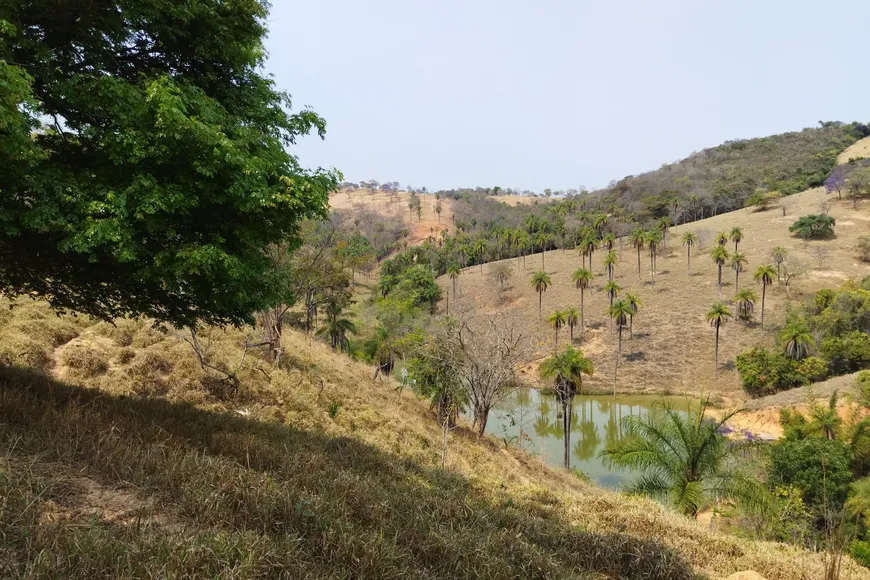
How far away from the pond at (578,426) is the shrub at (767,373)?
234 inches

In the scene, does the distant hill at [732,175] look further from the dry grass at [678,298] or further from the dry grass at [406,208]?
the dry grass at [406,208]

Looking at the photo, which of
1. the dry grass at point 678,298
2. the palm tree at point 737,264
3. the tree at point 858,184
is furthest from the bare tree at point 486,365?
the tree at point 858,184

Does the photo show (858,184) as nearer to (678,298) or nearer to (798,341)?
(678,298)

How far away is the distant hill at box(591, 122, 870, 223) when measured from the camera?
100125 millimetres

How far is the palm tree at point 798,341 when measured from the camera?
40.1 meters

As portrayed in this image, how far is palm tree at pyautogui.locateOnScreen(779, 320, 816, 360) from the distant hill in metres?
61.2

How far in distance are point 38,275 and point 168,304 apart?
161 cm

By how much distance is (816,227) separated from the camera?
70.4 m

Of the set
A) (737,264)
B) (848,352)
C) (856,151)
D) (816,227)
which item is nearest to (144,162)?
(848,352)

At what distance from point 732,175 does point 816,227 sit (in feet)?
164

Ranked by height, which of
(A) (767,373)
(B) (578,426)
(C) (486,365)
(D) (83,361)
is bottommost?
(B) (578,426)

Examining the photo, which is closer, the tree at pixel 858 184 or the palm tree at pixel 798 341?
the palm tree at pixel 798 341

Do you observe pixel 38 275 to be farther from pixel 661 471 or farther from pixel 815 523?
pixel 815 523

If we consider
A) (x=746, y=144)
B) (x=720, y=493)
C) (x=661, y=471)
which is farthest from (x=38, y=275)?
(x=746, y=144)
